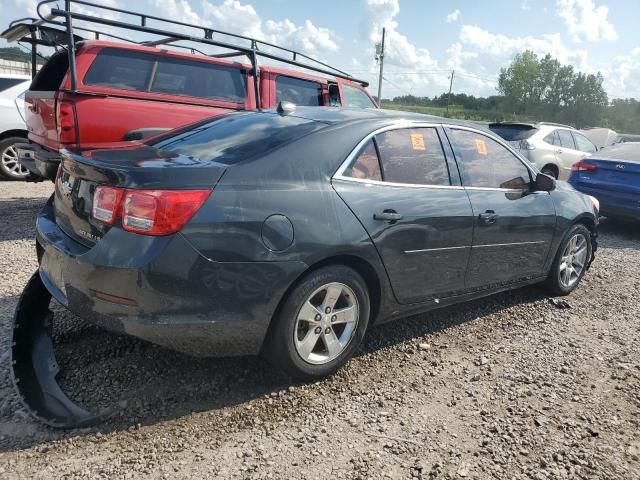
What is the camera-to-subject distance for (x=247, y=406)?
8.91 ft

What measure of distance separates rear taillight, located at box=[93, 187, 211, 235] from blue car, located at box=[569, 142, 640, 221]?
6.94m

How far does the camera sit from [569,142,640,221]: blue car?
728 centimetres

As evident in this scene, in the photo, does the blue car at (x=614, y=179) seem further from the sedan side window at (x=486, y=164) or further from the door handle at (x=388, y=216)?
the door handle at (x=388, y=216)

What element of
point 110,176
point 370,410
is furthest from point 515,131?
point 110,176

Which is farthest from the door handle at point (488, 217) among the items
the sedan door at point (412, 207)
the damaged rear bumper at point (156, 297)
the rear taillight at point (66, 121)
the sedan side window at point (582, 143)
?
the sedan side window at point (582, 143)

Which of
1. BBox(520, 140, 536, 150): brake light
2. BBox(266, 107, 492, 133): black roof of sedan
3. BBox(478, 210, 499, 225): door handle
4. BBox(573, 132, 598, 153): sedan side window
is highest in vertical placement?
BBox(573, 132, 598, 153): sedan side window

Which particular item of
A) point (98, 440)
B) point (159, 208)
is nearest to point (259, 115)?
point (159, 208)

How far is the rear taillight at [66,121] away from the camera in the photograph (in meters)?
5.28

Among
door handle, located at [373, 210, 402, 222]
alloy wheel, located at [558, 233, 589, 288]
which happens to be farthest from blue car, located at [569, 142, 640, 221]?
door handle, located at [373, 210, 402, 222]

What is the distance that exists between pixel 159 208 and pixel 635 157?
7666 millimetres

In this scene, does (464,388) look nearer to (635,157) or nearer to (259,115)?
(259,115)

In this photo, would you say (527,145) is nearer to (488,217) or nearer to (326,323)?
(488,217)

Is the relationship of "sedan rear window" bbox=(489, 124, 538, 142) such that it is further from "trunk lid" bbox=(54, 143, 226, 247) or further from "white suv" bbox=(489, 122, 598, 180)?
"trunk lid" bbox=(54, 143, 226, 247)

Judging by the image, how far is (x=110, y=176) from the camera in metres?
2.48
